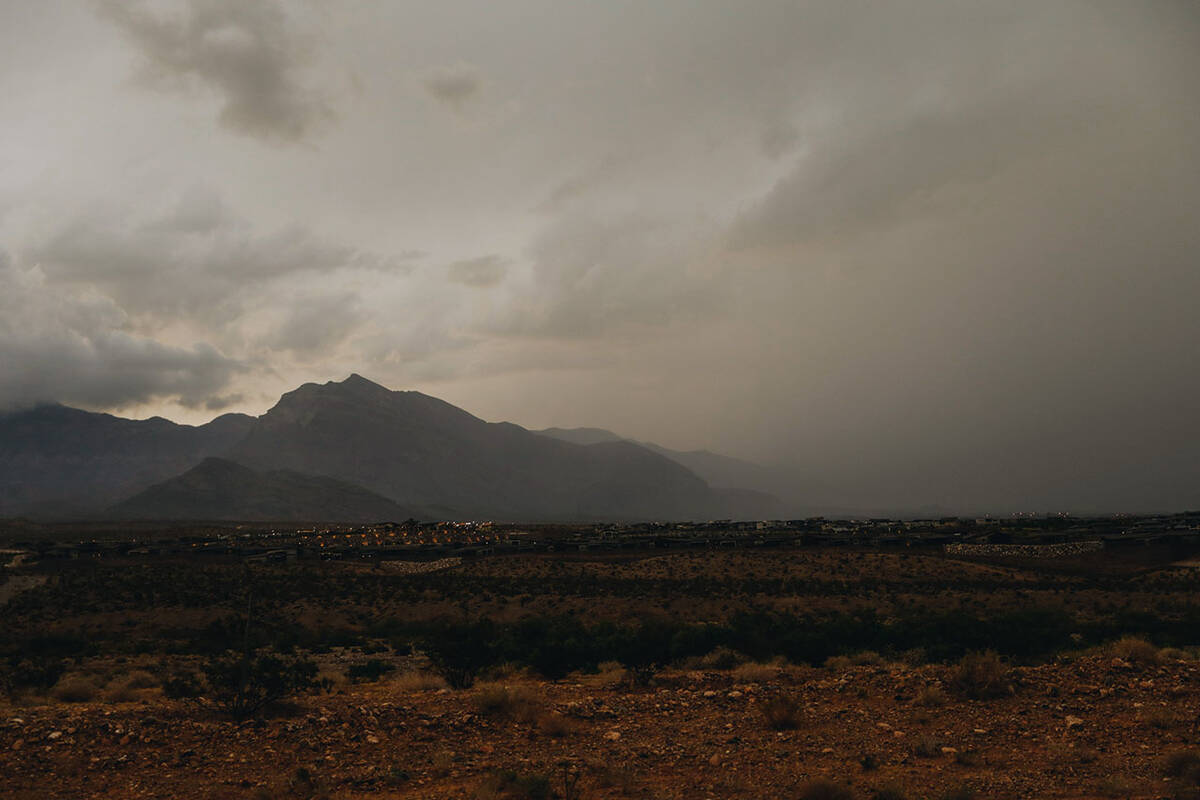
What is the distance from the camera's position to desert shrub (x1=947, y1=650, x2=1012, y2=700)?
45.4 ft

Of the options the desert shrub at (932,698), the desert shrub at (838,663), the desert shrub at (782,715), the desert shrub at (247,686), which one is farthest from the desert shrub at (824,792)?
the desert shrub at (247,686)

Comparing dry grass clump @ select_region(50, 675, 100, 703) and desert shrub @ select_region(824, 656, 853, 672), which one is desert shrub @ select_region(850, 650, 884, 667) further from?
dry grass clump @ select_region(50, 675, 100, 703)

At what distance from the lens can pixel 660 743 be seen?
12.2 meters

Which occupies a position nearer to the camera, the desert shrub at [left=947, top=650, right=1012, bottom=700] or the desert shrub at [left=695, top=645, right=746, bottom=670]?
the desert shrub at [left=947, top=650, right=1012, bottom=700]

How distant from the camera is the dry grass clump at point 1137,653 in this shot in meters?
15.6

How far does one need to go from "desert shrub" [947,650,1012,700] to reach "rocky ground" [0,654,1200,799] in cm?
19

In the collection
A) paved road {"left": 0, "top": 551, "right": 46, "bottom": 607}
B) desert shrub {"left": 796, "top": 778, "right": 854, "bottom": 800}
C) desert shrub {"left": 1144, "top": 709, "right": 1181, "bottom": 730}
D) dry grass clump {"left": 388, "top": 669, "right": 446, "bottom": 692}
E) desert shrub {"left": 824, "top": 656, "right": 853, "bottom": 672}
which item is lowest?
paved road {"left": 0, "top": 551, "right": 46, "bottom": 607}

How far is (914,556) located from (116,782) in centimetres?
6317

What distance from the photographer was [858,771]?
10.7 m

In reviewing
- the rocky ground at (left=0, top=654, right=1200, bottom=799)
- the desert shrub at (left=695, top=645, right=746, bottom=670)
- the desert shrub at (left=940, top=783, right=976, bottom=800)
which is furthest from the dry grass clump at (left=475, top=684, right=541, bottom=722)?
the desert shrub at (left=940, top=783, right=976, bottom=800)

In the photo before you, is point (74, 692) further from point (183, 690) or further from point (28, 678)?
point (28, 678)

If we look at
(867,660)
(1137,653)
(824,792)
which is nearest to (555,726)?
(824,792)

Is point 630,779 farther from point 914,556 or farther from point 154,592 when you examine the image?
point 914,556

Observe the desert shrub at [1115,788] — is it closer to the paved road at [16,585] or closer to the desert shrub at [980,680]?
the desert shrub at [980,680]
